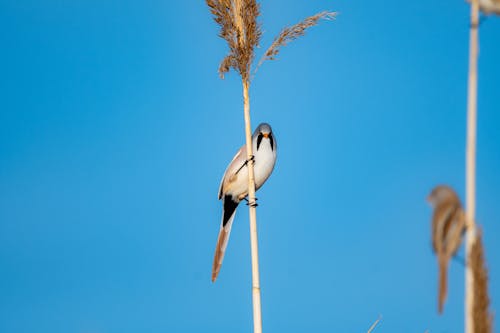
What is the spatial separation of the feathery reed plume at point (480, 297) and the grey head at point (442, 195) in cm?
25

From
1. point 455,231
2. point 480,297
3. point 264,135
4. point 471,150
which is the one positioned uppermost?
point 264,135

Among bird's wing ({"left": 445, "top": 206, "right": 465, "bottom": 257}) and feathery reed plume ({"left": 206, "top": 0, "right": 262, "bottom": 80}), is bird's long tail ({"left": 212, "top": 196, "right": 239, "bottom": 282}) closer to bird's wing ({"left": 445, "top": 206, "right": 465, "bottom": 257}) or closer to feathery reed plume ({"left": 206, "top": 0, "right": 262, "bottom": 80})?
feathery reed plume ({"left": 206, "top": 0, "right": 262, "bottom": 80})

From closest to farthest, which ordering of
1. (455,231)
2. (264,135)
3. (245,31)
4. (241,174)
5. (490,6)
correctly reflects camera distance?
(455,231) < (490,6) < (245,31) < (264,135) < (241,174)

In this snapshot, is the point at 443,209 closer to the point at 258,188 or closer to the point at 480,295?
the point at 480,295

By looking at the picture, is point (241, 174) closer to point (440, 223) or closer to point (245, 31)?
point (245, 31)

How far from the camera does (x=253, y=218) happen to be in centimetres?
505

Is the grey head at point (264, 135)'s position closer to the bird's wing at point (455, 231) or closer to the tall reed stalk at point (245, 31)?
the tall reed stalk at point (245, 31)

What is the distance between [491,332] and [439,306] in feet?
0.68

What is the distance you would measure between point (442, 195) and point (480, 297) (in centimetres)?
42

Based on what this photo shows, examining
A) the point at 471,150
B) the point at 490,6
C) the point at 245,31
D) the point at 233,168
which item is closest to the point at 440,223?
the point at 471,150

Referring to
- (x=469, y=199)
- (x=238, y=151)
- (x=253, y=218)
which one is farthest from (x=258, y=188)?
(x=469, y=199)

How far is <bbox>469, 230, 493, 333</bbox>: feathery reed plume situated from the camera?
2.24 metres

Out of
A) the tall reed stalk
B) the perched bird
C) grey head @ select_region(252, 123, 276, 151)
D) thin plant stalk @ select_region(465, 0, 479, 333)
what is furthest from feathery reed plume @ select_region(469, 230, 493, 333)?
grey head @ select_region(252, 123, 276, 151)

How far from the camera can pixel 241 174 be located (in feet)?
23.7
